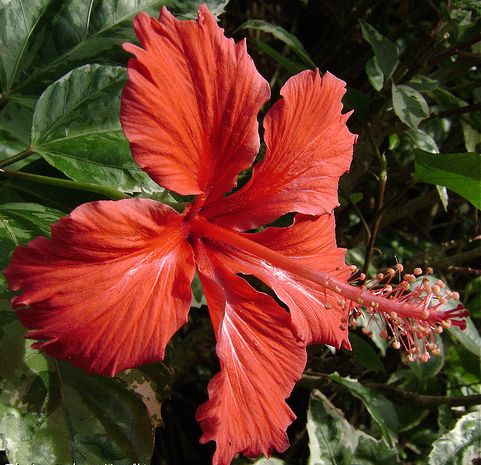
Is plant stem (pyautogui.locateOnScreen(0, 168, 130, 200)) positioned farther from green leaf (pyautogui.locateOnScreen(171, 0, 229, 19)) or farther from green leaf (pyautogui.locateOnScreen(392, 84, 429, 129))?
green leaf (pyautogui.locateOnScreen(392, 84, 429, 129))

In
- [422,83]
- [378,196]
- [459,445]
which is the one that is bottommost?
[459,445]

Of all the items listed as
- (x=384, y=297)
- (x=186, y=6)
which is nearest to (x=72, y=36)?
(x=186, y=6)

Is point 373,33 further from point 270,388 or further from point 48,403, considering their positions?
point 48,403

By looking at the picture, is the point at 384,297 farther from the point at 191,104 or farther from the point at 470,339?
the point at 470,339

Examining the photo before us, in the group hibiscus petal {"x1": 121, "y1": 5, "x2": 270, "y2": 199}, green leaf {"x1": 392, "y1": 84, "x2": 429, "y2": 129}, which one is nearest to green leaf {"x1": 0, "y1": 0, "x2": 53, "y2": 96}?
hibiscus petal {"x1": 121, "y1": 5, "x2": 270, "y2": 199}

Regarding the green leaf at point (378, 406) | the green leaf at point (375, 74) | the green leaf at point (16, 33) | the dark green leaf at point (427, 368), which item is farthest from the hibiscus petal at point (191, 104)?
the dark green leaf at point (427, 368)

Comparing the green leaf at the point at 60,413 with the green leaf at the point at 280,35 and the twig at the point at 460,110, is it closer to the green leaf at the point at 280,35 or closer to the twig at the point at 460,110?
the green leaf at the point at 280,35
